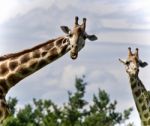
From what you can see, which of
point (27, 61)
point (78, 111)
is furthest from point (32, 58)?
point (78, 111)

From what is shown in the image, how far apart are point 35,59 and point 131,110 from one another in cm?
3852

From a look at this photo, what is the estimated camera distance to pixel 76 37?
1712cm

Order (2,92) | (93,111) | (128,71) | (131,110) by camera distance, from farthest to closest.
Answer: (131,110) → (93,111) → (128,71) → (2,92)

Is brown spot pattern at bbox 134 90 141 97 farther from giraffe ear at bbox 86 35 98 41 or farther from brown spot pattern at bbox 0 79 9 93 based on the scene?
brown spot pattern at bbox 0 79 9 93

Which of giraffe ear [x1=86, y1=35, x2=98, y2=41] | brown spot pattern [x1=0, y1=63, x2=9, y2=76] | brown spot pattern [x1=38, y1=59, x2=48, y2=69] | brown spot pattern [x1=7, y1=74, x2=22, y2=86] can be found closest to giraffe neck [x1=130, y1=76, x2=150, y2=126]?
giraffe ear [x1=86, y1=35, x2=98, y2=41]

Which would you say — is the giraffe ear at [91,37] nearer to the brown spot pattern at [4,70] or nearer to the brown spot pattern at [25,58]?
the brown spot pattern at [25,58]

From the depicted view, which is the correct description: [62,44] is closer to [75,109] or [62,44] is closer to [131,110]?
[75,109]

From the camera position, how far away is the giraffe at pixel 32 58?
685 inches

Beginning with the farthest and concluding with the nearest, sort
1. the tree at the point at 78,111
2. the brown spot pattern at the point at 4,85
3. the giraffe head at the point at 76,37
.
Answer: the tree at the point at 78,111 → the brown spot pattern at the point at 4,85 → the giraffe head at the point at 76,37

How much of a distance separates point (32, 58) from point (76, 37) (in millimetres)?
1315

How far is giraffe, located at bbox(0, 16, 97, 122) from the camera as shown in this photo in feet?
57.1

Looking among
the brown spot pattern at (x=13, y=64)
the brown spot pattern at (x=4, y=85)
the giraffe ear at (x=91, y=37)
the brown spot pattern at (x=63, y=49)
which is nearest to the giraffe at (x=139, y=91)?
the giraffe ear at (x=91, y=37)

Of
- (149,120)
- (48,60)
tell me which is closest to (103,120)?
(149,120)

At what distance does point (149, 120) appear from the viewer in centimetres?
2238
